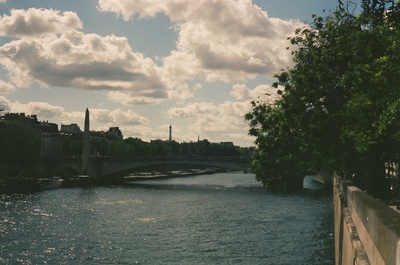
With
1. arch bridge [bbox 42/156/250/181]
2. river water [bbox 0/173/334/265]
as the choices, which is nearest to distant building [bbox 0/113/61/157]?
arch bridge [bbox 42/156/250/181]

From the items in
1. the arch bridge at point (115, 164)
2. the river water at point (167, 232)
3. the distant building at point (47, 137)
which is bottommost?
the river water at point (167, 232)

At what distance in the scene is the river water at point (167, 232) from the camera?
3209cm

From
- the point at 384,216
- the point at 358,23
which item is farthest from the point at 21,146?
the point at 384,216

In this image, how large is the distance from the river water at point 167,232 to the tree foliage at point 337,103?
211 inches

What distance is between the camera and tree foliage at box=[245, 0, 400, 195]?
61.2 feet

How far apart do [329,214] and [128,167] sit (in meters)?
71.3

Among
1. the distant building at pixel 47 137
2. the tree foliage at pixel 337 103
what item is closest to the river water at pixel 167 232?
the tree foliage at pixel 337 103

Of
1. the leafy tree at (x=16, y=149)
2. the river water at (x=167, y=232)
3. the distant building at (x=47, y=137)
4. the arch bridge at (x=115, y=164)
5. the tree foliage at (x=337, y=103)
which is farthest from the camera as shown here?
the distant building at (x=47, y=137)

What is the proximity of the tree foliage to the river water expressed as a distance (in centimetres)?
535

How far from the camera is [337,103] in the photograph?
84.6 ft

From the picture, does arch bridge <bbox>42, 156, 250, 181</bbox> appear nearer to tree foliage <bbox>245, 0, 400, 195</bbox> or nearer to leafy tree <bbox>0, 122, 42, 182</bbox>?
leafy tree <bbox>0, 122, 42, 182</bbox>

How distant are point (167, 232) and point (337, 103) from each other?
20.7 meters

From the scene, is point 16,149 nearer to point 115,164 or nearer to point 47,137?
point 115,164

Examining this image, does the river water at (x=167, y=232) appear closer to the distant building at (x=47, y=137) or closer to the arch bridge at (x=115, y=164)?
the arch bridge at (x=115, y=164)
